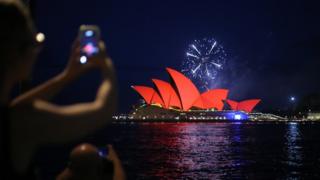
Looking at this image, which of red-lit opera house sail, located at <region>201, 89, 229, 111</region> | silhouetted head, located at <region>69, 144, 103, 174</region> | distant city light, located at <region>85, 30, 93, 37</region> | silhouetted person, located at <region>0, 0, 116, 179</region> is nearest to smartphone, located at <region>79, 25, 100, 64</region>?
distant city light, located at <region>85, 30, 93, 37</region>

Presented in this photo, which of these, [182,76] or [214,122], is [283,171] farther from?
[214,122]

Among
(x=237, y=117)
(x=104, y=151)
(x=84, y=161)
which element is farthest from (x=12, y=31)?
(x=237, y=117)

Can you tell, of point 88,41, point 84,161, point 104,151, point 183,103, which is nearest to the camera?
point 88,41

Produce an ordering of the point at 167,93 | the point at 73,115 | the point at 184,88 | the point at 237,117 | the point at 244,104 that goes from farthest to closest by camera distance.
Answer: the point at 244,104 < the point at 237,117 < the point at 167,93 < the point at 184,88 < the point at 73,115

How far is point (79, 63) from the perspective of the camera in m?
1.24

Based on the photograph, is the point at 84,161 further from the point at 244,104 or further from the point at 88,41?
the point at 244,104

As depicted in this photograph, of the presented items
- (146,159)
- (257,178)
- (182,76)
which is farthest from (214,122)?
(257,178)

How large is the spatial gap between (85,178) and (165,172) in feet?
57.4

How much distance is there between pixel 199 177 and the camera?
17156 mm

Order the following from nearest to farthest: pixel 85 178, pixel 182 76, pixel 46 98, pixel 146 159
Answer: pixel 46 98 → pixel 85 178 → pixel 146 159 → pixel 182 76

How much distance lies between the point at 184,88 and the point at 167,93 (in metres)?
4.87

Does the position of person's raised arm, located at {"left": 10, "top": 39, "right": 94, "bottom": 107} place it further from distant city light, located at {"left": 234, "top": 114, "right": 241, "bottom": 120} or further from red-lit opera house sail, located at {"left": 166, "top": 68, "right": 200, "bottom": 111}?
distant city light, located at {"left": 234, "top": 114, "right": 241, "bottom": 120}

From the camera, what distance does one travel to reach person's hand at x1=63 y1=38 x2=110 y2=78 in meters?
1.18

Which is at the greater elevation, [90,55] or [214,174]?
[90,55]
